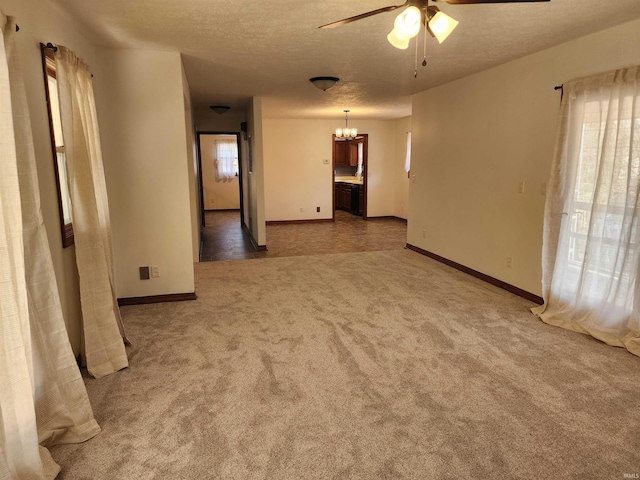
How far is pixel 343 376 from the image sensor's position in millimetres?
2605

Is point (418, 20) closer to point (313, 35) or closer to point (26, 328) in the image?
point (313, 35)

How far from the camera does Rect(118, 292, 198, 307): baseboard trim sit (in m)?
3.98

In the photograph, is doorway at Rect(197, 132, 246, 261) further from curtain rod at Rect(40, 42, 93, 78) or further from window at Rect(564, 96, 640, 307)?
window at Rect(564, 96, 640, 307)

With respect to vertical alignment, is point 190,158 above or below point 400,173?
above

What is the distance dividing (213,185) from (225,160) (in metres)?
0.80

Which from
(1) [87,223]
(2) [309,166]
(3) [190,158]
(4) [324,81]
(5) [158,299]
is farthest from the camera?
(2) [309,166]

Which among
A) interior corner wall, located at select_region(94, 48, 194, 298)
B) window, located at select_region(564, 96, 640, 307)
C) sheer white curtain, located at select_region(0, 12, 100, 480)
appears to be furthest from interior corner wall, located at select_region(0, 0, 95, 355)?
window, located at select_region(564, 96, 640, 307)

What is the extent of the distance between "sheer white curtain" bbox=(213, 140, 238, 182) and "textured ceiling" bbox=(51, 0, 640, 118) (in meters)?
6.58

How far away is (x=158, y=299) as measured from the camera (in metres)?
4.05

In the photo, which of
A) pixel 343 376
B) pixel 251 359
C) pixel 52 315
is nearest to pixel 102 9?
pixel 52 315

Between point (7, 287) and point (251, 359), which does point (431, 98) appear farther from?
point (7, 287)

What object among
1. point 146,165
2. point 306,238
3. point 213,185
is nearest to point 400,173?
point 306,238

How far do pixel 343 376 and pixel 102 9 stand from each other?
2.90 metres

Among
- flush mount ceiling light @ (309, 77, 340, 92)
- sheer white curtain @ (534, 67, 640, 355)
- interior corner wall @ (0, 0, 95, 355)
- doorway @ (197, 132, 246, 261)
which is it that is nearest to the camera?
interior corner wall @ (0, 0, 95, 355)
